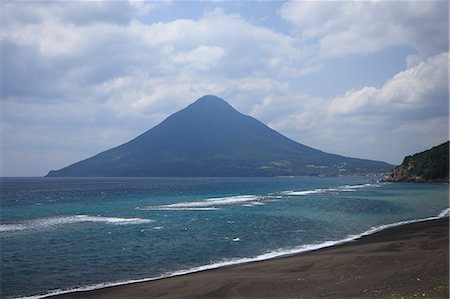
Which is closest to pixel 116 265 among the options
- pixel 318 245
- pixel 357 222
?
pixel 318 245

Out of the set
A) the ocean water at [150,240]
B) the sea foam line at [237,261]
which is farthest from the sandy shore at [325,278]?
the ocean water at [150,240]

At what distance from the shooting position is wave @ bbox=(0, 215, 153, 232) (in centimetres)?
3428

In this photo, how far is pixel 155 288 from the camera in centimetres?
1581

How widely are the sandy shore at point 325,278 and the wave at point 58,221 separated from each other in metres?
20.3

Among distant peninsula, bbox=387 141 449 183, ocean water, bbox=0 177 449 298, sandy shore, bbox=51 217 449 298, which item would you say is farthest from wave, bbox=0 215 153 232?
distant peninsula, bbox=387 141 449 183

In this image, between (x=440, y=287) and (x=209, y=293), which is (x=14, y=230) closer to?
(x=209, y=293)

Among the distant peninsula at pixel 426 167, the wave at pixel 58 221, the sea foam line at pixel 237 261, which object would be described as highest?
the distant peninsula at pixel 426 167

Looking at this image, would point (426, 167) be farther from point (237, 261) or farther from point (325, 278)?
point (325, 278)

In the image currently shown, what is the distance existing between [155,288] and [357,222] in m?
24.3

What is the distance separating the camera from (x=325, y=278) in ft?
50.5

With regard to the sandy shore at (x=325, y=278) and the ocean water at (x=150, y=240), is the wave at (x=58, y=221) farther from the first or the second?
the sandy shore at (x=325, y=278)

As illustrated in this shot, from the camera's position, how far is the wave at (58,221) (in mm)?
34275

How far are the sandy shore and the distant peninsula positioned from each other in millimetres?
95051

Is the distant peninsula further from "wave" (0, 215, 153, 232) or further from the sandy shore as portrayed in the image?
the sandy shore
